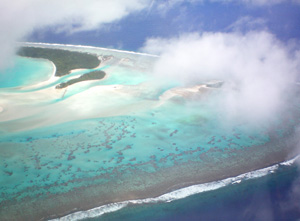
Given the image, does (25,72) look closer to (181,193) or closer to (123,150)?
(123,150)

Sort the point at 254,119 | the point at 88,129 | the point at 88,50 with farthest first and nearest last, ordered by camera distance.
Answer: the point at 88,50 < the point at 254,119 < the point at 88,129

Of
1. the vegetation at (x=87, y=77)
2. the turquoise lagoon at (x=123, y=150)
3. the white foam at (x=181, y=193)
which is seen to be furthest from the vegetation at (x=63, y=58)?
the white foam at (x=181, y=193)

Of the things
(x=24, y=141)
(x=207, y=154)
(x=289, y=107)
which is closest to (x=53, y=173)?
(x=24, y=141)

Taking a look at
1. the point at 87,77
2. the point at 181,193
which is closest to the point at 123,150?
the point at 181,193

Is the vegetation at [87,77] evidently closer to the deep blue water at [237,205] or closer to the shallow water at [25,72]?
the shallow water at [25,72]

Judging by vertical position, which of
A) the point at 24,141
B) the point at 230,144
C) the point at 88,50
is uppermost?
the point at 88,50

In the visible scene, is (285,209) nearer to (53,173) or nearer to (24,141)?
(53,173)
